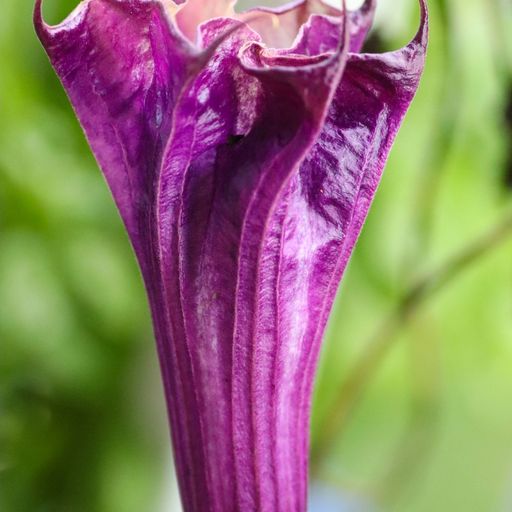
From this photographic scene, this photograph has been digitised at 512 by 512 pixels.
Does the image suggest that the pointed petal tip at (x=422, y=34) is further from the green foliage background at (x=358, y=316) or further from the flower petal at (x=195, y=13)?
the green foliage background at (x=358, y=316)

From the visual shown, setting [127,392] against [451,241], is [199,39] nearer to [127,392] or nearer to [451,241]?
[127,392]

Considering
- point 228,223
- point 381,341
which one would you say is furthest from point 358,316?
→ point 228,223

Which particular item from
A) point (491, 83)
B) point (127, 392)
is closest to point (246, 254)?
point (127, 392)

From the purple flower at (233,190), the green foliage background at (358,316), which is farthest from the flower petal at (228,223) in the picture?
the green foliage background at (358,316)

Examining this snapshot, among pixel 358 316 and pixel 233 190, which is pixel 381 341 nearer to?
pixel 358 316

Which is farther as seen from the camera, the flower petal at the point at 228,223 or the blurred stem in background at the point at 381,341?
the blurred stem in background at the point at 381,341

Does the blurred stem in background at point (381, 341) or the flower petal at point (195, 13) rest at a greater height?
the flower petal at point (195, 13)
